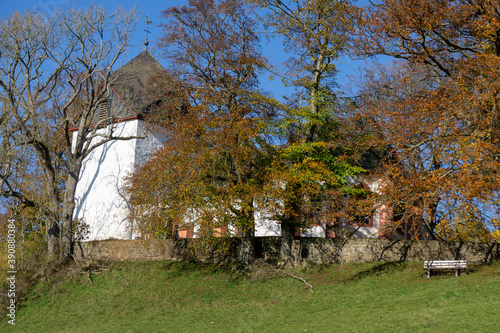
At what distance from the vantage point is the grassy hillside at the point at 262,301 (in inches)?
519

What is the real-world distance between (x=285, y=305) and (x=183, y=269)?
6.72 m

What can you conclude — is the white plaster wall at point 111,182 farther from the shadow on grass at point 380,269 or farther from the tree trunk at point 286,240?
the shadow on grass at point 380,269

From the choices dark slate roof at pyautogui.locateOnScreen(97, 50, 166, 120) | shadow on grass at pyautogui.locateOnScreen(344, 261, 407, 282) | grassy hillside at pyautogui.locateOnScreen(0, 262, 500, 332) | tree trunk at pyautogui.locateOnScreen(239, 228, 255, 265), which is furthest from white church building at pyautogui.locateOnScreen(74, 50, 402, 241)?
shadow on grass at pyautogui.locateOnScreen(344, 261, 407, 282)

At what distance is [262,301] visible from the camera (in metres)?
17.8

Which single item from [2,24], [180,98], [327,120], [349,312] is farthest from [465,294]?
[2,24]

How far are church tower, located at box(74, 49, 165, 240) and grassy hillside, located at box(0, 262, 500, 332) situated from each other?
462cm

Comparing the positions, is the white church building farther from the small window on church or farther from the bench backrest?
the bench backrest

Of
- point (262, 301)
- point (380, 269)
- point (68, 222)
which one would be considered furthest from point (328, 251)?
point (68, 222)

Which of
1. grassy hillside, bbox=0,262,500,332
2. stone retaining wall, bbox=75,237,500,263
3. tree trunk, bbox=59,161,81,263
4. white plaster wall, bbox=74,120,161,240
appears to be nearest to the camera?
grassy hillside, bbox=0,262,500,332

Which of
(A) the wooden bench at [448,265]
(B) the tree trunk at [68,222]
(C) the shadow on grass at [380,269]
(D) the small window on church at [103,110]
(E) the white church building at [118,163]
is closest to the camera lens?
(A) the wooden bench at [448,265]

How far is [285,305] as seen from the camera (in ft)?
55.4

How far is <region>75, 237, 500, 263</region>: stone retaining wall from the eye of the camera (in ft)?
62.1

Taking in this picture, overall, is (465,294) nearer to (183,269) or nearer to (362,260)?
(362,260)

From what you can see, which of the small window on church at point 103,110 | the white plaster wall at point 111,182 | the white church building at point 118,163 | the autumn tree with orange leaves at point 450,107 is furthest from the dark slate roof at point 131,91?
the autumn tree with orange leaves at point 450,107
